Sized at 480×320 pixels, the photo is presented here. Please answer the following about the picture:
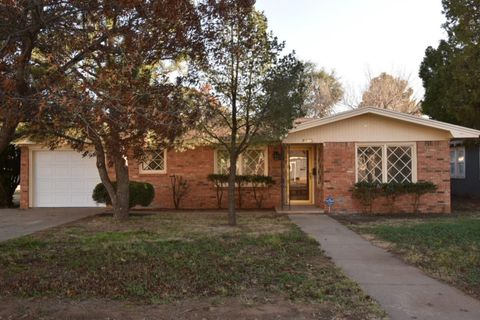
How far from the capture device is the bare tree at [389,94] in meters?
36.8

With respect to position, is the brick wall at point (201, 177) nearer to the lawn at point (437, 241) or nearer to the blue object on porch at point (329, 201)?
the blue object on porch at point (329, 201)

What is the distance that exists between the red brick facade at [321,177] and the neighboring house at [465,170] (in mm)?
5576

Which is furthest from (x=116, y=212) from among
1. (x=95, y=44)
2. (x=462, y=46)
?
(x=462, y=46)

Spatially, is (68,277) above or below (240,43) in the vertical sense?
below

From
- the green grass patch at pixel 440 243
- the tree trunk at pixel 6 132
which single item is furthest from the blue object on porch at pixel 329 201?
the tree trunk at pixel 6 132

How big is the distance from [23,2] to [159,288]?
3703 mm

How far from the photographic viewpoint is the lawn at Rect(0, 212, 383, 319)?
18.2ft

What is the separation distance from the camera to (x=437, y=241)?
31.0 ft

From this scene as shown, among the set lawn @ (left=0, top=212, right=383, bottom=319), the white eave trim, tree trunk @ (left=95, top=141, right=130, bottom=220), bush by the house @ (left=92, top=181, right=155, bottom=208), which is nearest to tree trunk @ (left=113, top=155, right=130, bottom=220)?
tree trunk @ (left=95, top=141, right=130, bottom=220)

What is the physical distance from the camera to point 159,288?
600cm

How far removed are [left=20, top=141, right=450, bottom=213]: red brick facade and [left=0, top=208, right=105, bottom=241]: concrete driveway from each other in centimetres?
171

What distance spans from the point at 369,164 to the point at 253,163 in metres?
4.01

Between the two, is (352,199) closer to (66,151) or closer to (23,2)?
(66,151)

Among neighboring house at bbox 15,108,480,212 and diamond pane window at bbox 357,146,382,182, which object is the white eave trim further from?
diamond pane window at bbox 357,146,382,182
